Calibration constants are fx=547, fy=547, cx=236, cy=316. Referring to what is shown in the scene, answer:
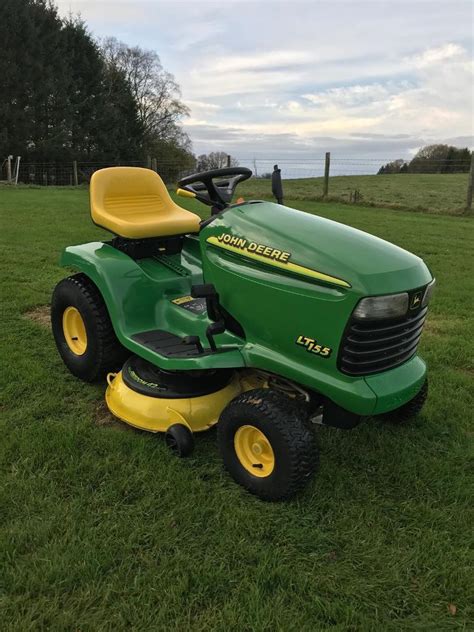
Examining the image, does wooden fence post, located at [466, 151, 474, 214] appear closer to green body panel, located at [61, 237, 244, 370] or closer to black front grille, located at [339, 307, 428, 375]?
green body panel, located at [61, 237, 244, 370]

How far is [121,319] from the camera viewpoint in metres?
3.07

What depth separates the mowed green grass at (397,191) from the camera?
1420 centimetres

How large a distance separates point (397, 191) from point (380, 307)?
1770 cm

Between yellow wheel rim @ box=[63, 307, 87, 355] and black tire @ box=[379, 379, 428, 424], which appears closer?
black tire @ box=[379, 379, 428, 424]

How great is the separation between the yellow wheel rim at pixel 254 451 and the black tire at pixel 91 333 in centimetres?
118

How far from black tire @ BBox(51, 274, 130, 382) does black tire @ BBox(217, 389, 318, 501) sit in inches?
44.0

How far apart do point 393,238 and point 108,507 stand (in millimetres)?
7507

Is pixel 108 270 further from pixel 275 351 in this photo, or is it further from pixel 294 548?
pixel 294 548

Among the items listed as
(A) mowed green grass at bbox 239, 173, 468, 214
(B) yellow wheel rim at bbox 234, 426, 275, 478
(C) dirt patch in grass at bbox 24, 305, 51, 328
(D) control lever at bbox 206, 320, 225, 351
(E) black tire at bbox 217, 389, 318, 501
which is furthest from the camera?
(A) mowed green grass at bbox 239, 173, 468, 214

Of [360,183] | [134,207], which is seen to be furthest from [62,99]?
[134,207]

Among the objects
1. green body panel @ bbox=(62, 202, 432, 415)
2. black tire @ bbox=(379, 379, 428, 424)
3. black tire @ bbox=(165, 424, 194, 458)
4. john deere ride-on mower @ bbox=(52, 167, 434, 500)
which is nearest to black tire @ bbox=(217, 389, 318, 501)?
john deere ride-on mower @ bbox=(52, 167, 434, 500)

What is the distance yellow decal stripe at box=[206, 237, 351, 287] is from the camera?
7.23 feet

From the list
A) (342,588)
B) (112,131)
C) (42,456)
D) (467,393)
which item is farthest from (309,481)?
(112,131)

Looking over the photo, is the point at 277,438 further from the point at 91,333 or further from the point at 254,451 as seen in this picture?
the point at 91,333
